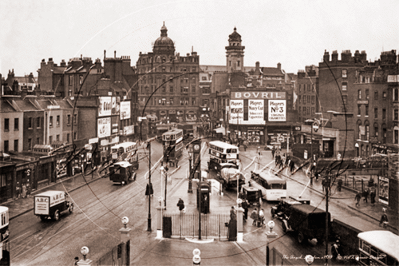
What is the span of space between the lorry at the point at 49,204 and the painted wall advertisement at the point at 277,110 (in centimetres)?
1103

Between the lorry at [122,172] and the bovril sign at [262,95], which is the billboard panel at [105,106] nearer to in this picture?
the lorry at [122,172]

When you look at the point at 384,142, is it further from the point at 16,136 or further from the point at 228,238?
the point at 16,136

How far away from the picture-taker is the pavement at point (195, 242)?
14.9 metres

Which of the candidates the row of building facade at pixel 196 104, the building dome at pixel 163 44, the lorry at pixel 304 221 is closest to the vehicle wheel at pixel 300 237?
the lorry at pixel 304 221

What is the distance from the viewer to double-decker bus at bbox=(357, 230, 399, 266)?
1287 centimetres

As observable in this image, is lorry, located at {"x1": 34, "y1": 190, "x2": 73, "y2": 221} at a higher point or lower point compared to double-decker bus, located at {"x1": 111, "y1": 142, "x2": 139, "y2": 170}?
lower

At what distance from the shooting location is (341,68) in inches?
813

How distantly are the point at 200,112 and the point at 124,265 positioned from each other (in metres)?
5.99

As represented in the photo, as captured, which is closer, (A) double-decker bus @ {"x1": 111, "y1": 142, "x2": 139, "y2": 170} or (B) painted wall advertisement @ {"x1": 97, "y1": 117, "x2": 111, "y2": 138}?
(A) double-decker bus @ {"x1": 111, "y1": 142, "x2": 139, "y2": 170}

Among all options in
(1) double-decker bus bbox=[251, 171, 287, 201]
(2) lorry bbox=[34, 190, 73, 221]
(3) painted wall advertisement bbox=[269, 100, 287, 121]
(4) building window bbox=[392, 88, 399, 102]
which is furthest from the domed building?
(4) building window bbox=[392, 88, 399, 102]

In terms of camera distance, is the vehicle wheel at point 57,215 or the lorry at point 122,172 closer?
the lorry at point 122,172

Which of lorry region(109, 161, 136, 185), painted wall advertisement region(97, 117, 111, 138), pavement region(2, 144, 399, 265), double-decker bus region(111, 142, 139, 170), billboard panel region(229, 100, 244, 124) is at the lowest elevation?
pavement region(2, 144, 399, 265)

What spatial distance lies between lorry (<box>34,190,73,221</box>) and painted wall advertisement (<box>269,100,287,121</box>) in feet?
36.2

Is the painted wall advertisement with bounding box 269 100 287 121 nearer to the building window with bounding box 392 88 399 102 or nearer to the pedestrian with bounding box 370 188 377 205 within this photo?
the pedestrian with bounding box 370 188 377 205
